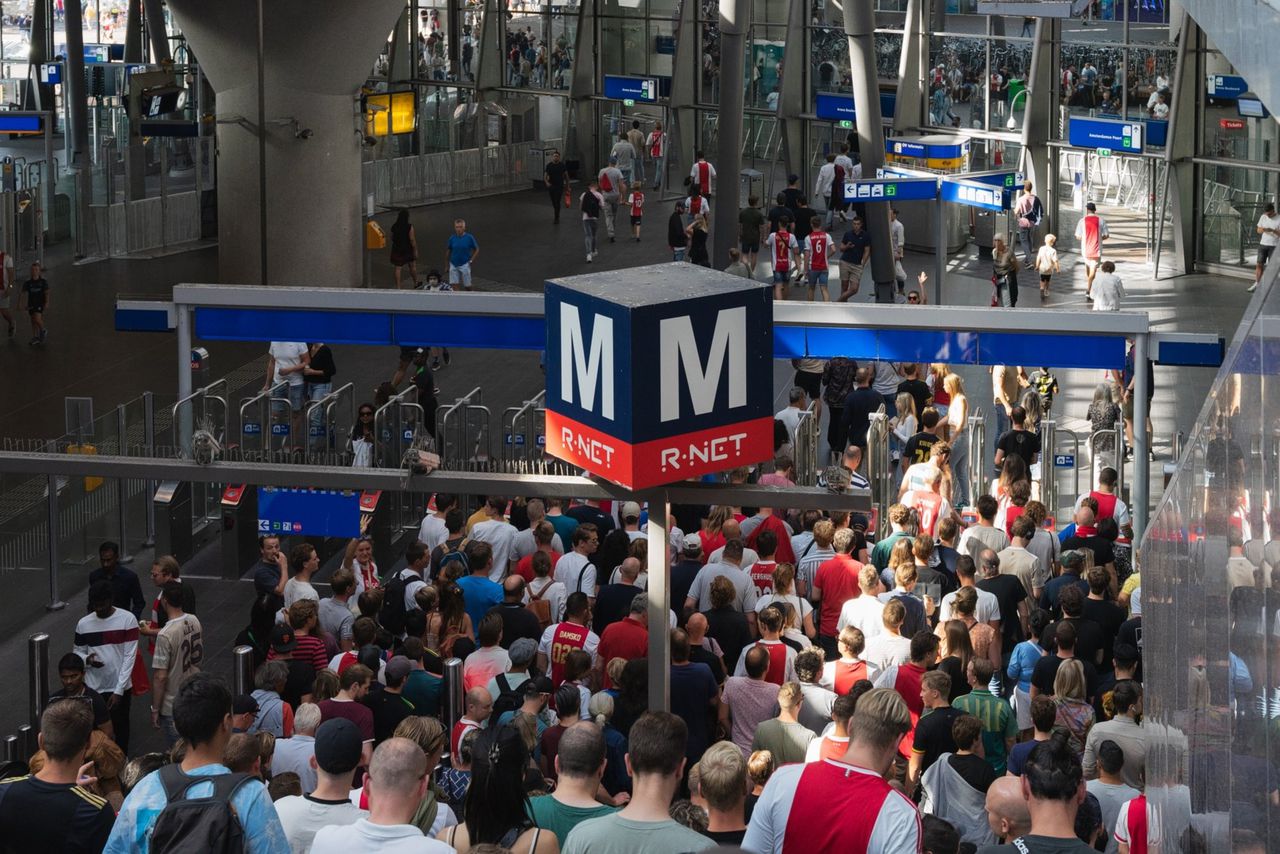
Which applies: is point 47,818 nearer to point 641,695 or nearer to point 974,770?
point 641,695

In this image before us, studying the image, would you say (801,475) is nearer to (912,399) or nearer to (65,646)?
(912,399)

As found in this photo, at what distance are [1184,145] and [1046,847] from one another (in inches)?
1021

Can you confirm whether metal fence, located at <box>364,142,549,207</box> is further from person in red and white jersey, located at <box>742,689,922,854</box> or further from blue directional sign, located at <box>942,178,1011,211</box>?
person in red and white jersey, located at <box>742,689,922,854</box>

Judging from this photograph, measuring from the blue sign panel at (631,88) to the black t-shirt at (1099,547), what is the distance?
89.2 feet

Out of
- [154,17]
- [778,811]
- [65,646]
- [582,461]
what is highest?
[154,17]

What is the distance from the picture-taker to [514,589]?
36.9 ft

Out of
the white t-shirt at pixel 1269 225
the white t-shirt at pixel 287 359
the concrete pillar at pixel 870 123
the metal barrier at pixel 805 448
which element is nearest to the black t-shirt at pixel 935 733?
the metal barrier at pixel 805 448

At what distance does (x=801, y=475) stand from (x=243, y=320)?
201 inches

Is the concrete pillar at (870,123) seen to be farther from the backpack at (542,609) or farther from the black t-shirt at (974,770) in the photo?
the black t-shirt at (974,770)

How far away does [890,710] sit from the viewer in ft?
18.9

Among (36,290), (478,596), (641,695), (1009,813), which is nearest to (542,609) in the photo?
(478,596)

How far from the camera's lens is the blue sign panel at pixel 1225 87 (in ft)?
96.0

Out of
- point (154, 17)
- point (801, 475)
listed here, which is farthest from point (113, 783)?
point (154, 17)

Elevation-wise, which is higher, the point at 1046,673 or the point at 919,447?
the point at 919,447
